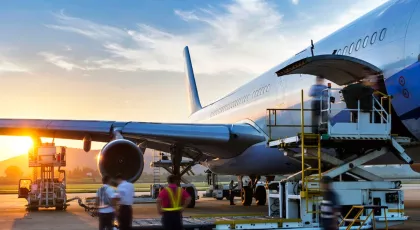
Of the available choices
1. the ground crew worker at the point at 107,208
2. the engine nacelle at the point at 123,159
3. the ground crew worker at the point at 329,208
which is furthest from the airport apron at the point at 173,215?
the engine nacelle at the point at 123,159

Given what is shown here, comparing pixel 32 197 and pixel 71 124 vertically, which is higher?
pixel 71 124

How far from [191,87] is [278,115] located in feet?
52.3

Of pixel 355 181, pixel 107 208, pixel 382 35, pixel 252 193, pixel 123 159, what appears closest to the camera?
pixel 107 208

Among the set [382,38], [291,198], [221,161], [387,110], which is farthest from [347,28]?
[221,161]

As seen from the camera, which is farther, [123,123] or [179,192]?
[123,123]

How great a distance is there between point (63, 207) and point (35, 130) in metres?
4.18

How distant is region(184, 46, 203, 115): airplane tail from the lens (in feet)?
92.2

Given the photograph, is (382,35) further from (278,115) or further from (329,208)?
(329,208)

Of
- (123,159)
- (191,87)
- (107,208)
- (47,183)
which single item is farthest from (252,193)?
(107,208)

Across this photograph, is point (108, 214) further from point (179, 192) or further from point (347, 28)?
point (347, 28)

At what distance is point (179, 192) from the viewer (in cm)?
770

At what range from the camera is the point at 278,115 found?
13891 millimetres

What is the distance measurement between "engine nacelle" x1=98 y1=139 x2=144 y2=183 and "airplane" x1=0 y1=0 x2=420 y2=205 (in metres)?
0.02

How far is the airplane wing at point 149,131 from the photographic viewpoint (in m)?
15.0
